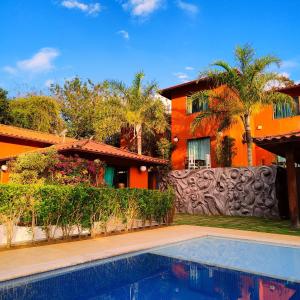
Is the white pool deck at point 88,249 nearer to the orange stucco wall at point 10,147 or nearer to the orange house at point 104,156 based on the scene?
the orange house at point 104,156

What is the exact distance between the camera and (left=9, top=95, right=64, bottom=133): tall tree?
31.5 metres

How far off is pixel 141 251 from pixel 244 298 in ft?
11.9

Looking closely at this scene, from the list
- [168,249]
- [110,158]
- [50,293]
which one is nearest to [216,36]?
[110,158]

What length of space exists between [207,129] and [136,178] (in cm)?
653

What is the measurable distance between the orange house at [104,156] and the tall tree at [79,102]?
40.4ft

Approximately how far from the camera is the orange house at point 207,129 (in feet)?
72.1

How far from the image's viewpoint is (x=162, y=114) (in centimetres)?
2448

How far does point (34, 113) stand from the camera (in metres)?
32.5

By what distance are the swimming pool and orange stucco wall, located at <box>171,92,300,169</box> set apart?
558 inches

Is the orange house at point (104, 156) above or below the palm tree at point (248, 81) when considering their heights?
below

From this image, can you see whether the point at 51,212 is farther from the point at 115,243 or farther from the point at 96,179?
the point at 96,179

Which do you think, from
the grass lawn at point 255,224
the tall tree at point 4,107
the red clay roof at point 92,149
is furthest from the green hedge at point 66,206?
the tall tree at point 4,107

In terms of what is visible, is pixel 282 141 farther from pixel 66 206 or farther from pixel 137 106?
pixel 137 106

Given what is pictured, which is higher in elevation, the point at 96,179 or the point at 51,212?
the point at 96,179
